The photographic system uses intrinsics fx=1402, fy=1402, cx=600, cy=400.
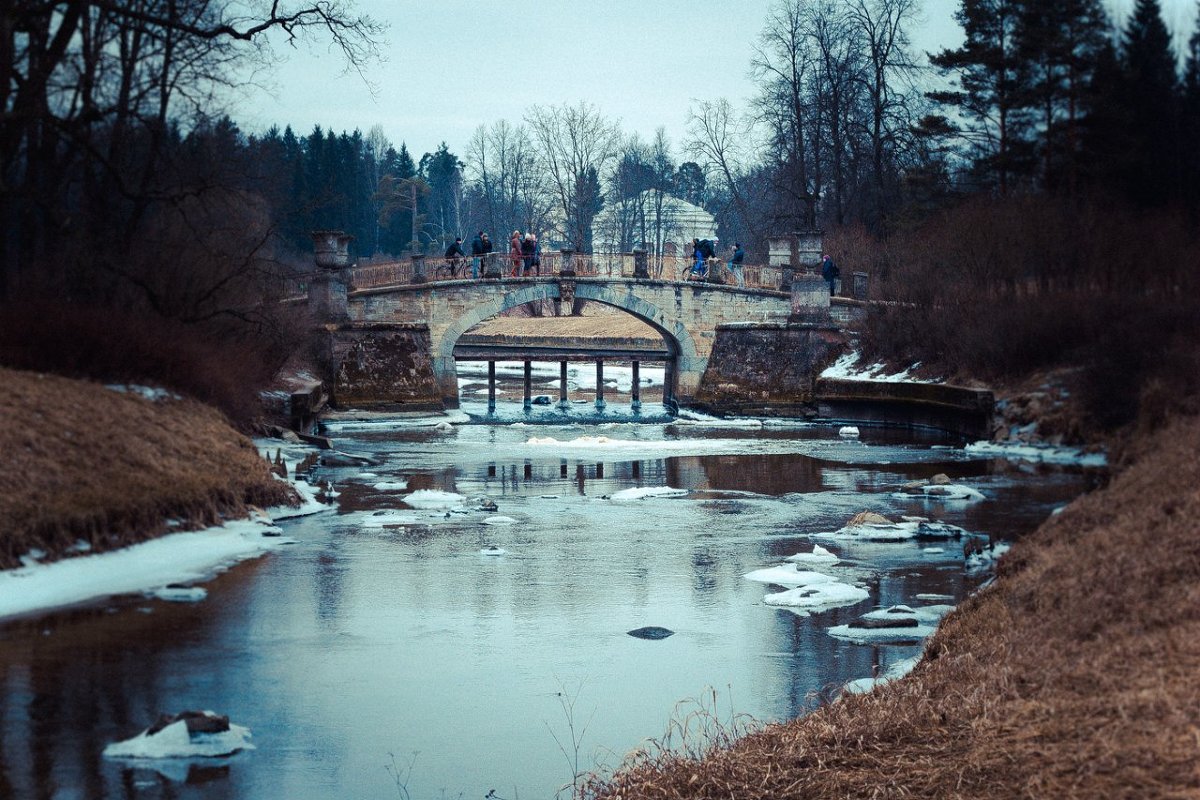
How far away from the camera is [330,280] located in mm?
38156

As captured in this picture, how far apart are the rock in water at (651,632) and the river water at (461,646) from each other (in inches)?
4.9

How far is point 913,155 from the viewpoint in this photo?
4684 cm

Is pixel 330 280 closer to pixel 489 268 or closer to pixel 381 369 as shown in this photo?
pixel 381 369

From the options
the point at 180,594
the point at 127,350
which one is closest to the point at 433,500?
the point at 127,350

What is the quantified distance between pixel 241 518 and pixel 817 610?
709 cm

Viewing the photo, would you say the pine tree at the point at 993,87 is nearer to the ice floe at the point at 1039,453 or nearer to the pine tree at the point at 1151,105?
the pine tree at the point at 1151,105

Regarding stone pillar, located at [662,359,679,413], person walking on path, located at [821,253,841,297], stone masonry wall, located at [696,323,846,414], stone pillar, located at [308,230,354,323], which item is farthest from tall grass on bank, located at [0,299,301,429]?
person walking on path, located at [821,253,841,297]

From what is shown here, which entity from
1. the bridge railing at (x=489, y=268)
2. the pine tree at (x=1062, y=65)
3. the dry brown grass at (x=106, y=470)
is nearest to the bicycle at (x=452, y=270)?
the bridge railing at (x=489, y=268)

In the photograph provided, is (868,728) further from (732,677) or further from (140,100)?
(140,100)

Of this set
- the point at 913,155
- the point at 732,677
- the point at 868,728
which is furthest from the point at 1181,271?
the point at 868,728

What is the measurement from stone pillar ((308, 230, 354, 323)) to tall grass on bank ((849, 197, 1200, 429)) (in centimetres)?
1425

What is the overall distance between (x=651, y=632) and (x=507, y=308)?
3033 centimetres

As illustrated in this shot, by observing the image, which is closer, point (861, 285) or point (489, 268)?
point (861, 285)

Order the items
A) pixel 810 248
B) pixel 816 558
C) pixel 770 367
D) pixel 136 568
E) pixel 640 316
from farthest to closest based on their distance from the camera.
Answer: pixel 640 316
pixel 770 367
pixel 810 248
pixel 816 558
pixel 136 568
